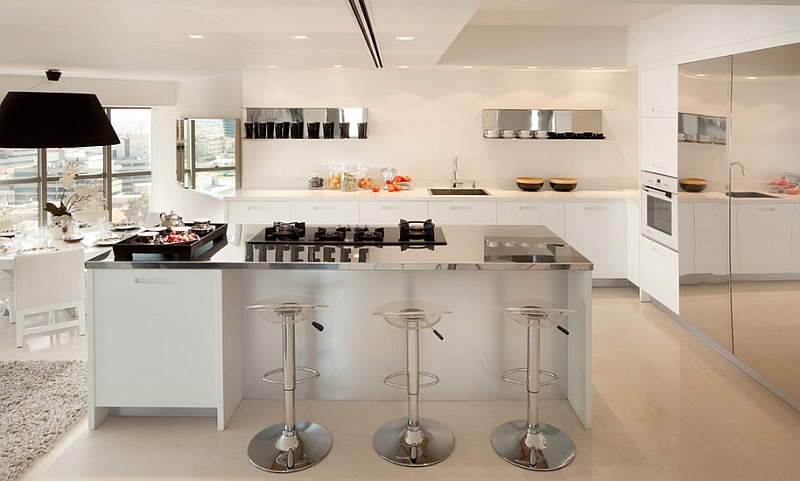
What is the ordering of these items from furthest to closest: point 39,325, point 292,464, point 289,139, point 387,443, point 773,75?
point 289,139
point 39,325
point 773,75
point 387,443
point 292,464

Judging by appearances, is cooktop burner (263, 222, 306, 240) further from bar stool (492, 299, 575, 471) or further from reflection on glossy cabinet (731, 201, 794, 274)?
reflection on glossy cabinet (731, 201, 794, 274)

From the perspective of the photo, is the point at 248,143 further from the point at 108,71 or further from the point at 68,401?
the point at 68,401

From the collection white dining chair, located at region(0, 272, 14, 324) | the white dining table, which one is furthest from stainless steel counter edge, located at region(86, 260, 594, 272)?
white dining chair, located at region(0, 272, 14, 324)

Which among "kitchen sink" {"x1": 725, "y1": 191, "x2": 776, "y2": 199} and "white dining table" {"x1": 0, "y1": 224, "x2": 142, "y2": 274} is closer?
"kitchen sink" {"x1": 725, "y1": 191, "x2": 776, "y2": 199}

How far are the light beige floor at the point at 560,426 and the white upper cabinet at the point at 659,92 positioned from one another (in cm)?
209

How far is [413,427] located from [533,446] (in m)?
0.57

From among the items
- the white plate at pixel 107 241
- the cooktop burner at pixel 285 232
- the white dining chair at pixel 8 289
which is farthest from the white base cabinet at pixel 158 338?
the white dining chair at pixel 8 289

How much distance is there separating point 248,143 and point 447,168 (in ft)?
6.83

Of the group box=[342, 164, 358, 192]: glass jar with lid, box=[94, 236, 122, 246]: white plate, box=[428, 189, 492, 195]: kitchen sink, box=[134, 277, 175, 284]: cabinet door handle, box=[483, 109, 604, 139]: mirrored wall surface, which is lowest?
box=[134, 277, 175, 284]: cabinet door handle

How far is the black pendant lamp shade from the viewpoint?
178 inches

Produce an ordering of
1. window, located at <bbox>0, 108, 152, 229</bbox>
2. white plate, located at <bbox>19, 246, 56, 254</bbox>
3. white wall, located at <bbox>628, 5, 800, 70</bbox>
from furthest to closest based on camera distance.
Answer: window, located at <bbox>0, 108, 152, 229</bbox>
white plate, located at <bbox>19, 246, 56, 254</bbox>
white wall, located at <bbox>628, 5, 800, 70</bbox>

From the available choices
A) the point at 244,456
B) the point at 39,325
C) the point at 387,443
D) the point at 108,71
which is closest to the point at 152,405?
the point at 244,456

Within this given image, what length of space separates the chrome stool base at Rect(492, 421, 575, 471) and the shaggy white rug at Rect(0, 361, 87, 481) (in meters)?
2.19

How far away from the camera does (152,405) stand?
11.9 ft
